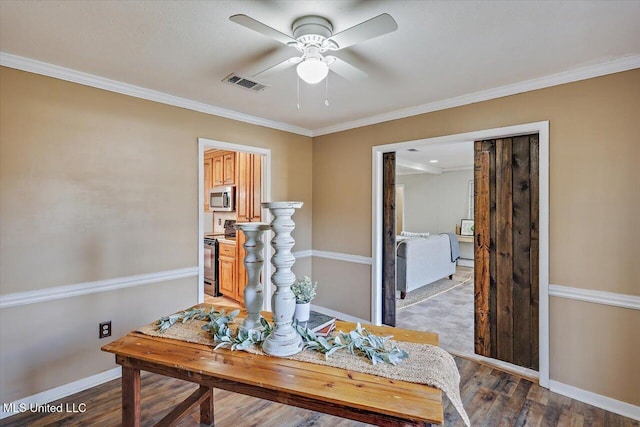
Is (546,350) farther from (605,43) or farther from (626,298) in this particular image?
(605,43)

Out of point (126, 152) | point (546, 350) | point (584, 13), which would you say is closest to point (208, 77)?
point (126, 152)

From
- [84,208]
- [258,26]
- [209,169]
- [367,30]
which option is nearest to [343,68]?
[367,30]

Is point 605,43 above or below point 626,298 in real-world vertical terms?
above

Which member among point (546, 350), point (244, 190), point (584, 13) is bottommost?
point (546, 350)

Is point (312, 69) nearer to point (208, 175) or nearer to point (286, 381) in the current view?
point (286, 381)

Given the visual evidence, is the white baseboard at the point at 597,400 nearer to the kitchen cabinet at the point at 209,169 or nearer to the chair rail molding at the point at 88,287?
the chair rail molding at the point at 88,287

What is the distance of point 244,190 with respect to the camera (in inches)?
180

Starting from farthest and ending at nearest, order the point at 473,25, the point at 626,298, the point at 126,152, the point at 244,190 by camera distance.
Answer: the point at 244,190 < the point at 126,152 < the point at 626,298 < the point at 473,25

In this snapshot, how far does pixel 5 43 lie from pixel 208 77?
1.20 m

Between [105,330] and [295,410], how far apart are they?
5.44ft

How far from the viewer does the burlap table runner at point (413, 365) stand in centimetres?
123

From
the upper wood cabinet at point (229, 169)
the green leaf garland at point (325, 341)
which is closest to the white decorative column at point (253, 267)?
the green leaf garland at point (325, 341)

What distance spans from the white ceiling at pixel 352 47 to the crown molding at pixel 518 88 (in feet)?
0.05

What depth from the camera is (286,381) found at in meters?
1.24
